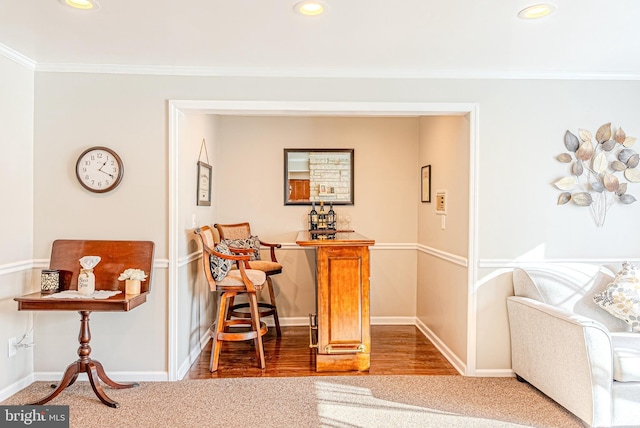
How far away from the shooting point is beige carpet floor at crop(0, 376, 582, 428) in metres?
2.65

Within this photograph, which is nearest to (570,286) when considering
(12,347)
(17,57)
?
(12,347)

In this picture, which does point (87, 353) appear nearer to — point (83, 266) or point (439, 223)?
point (83, 266)

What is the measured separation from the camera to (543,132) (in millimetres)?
3363

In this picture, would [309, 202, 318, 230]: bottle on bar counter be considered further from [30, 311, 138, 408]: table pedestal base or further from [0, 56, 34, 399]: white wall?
[0, 56, 34, 399]: white wall

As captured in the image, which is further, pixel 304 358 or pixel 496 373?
pixel 304 358

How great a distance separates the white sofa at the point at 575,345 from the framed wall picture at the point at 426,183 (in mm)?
1403

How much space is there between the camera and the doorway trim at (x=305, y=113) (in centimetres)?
325

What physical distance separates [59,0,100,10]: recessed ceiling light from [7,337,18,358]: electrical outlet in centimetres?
227

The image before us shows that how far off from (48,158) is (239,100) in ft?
4.86

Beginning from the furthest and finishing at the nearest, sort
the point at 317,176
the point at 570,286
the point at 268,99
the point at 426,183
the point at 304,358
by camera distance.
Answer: the point at 317,176 < the point at 426,183 < the point at 304,358 < the point at 268,99 < the point at 570,286

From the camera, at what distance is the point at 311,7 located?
7.43 ft

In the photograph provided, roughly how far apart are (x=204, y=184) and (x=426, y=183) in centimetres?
229

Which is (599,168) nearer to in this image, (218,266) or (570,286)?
(570,286)

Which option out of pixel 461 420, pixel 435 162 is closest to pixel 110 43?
pixel 435 162
